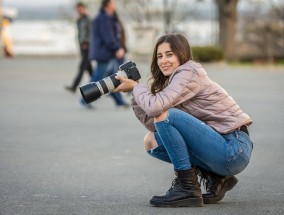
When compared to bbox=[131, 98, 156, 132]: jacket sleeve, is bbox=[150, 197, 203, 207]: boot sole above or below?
below

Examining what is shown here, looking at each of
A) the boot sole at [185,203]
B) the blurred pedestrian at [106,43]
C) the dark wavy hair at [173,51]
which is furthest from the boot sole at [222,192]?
the blurred pedestrian at [106,43]

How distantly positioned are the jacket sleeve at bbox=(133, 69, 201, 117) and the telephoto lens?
9cm

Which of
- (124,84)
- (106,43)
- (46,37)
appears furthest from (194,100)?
(46,37)

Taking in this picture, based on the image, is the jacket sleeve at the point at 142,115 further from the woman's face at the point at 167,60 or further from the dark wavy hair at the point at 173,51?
the woman's face at the point at 167,60

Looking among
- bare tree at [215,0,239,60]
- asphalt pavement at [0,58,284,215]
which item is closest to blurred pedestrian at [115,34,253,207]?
asphalt pavement at [0,58,284,215]

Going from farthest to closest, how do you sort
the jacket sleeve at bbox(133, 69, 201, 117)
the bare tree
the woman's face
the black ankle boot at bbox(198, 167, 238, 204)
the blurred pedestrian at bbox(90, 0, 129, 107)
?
the bare tree, the blurred pedestrian at bbox(90, 0, 129, 107), the black ankle boot at bbox(198, 167, 238, 204), the woman's face, the jacket sleeve at bbox(133, 69, 201, 117)

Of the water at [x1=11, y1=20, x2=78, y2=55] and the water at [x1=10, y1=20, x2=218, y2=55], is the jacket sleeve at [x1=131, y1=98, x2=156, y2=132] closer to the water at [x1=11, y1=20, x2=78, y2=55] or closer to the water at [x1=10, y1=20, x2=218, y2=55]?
the water at [x1=10, y1=20, x2=218, y2=55]

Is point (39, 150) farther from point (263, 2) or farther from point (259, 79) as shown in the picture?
point (263, 2)

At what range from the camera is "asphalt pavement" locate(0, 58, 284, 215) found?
6.18 metres

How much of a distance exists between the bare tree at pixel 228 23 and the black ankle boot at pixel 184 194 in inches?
1222

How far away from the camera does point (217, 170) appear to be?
6.02 metres

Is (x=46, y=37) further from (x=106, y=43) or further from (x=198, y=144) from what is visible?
(x=198, y=144)

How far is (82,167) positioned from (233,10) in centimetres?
2946

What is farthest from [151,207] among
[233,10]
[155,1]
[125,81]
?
[155,1]
